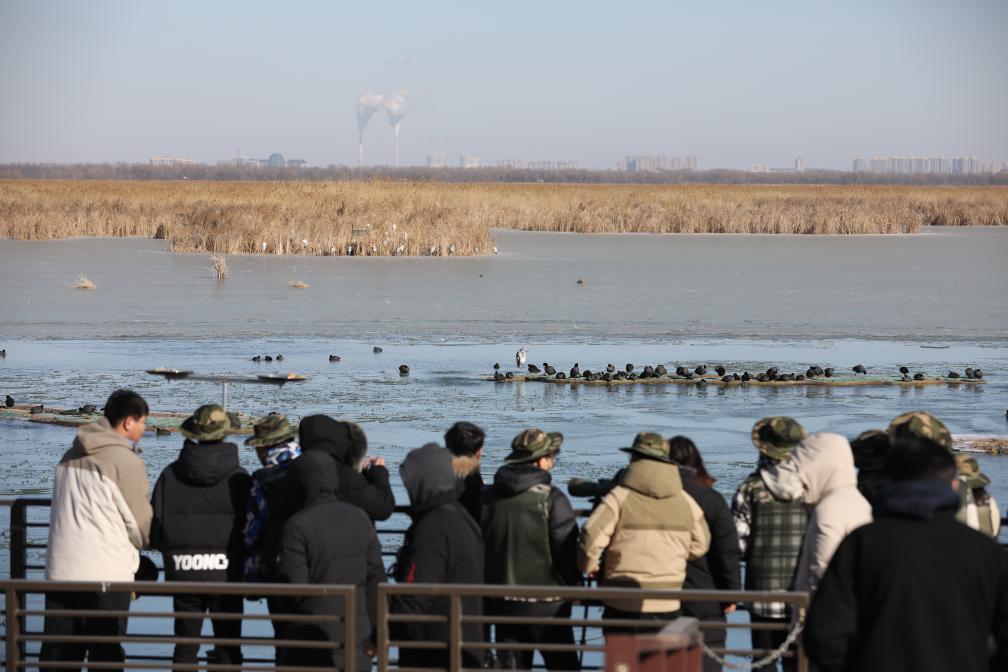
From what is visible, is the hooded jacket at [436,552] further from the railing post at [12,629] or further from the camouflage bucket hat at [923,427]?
the camouflage bucket hat at [923,427]

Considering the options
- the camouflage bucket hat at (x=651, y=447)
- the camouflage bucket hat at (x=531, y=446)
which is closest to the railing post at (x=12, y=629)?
the camouflage bucket hat at (x=531, y=446)

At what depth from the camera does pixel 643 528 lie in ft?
18.1

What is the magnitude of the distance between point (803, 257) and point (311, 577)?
119 feet

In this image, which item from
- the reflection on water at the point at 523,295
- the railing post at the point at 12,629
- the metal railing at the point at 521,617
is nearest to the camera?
the metal railing at the point at 521,617

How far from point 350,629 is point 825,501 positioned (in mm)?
1695

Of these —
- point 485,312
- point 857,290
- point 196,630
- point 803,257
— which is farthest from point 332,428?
point 803,257

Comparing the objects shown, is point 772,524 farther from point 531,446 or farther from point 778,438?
point 531,446

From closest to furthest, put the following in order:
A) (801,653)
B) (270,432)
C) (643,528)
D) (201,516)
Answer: (801,653) < (643,528) < (201,516) < (270,432)

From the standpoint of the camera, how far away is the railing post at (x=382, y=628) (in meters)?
5.05

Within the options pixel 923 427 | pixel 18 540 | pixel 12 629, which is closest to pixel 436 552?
pixel 12 629

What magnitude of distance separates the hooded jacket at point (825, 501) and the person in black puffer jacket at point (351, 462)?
5.26ft

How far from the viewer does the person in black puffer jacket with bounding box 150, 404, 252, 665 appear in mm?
5867

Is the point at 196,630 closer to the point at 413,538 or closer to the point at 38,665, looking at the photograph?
the point at 38,665

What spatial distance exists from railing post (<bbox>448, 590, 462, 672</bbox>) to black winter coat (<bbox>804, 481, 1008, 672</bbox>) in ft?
4.71
